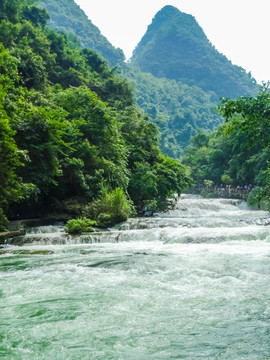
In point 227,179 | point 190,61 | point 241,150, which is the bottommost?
point 227,179

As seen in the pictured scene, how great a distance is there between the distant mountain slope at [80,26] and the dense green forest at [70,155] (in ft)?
399

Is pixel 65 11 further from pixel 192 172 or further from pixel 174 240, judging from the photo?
pixel 174 240

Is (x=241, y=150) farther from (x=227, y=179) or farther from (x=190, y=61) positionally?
(x=190, y=61)

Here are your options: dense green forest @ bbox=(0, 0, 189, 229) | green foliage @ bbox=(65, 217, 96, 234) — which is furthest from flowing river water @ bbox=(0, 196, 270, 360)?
dense green forest @ bbox=(0, 0, 189, 229)

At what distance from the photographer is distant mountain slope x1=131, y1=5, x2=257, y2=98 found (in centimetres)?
16825

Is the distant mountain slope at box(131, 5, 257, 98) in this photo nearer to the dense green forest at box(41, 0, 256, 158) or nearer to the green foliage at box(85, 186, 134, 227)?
the dense green forest at box(41, 0, 256, 158)

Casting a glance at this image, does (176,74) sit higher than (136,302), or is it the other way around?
(176,74)

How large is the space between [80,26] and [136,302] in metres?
162

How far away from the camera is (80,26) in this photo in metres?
151

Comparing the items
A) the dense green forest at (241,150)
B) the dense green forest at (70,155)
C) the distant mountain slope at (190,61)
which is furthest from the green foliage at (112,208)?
the distant mountain slope at (190,61)

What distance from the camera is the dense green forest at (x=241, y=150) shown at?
20.3ft

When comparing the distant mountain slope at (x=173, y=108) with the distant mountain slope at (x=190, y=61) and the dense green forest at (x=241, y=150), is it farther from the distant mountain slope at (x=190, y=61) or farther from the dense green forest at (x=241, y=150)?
the dense green forest at (x=241, y=150)

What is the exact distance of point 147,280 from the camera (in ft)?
22.4

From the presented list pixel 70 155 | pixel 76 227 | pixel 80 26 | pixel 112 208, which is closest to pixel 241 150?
pixel 76 227
